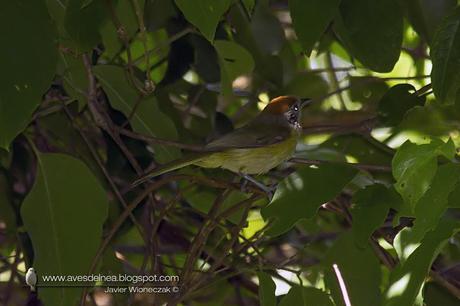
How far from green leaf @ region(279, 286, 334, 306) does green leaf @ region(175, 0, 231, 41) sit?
695 millimetres

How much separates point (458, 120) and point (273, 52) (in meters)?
0.67

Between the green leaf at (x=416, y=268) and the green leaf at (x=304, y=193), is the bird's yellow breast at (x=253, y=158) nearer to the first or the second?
the green leaf at (x=304, y=193)

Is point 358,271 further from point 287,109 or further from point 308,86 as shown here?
point 308,86

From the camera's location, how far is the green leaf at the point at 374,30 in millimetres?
2354

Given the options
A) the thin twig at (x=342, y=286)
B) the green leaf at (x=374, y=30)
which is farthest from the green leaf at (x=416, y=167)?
the green leaf at (x=374, y=30)

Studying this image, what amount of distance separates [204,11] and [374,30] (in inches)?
25.2

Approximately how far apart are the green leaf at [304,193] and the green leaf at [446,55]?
0.28 meters

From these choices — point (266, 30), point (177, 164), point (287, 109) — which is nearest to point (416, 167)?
point (177, 164)

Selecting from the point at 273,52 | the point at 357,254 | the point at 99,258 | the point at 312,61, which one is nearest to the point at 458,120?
the point at 273,52

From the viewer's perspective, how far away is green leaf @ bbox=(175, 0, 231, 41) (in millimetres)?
1908

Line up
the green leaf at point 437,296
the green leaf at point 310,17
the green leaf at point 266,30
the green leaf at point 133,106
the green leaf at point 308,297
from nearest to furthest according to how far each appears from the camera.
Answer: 1. the green leaf at point 310,17
2. the green leaf at point 308,297
3. the green leaf at point 437,296
4. the green leaf at point 133,106
5. the green leaf at point 266,30

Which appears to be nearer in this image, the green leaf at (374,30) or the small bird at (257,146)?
the green leaf at (374,30)

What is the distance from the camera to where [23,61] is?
1931 millimetres

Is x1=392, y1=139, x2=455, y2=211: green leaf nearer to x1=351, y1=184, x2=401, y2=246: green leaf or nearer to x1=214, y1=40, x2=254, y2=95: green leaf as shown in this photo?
x1=351, y1=184, x2=401, y2=246: green leaf
